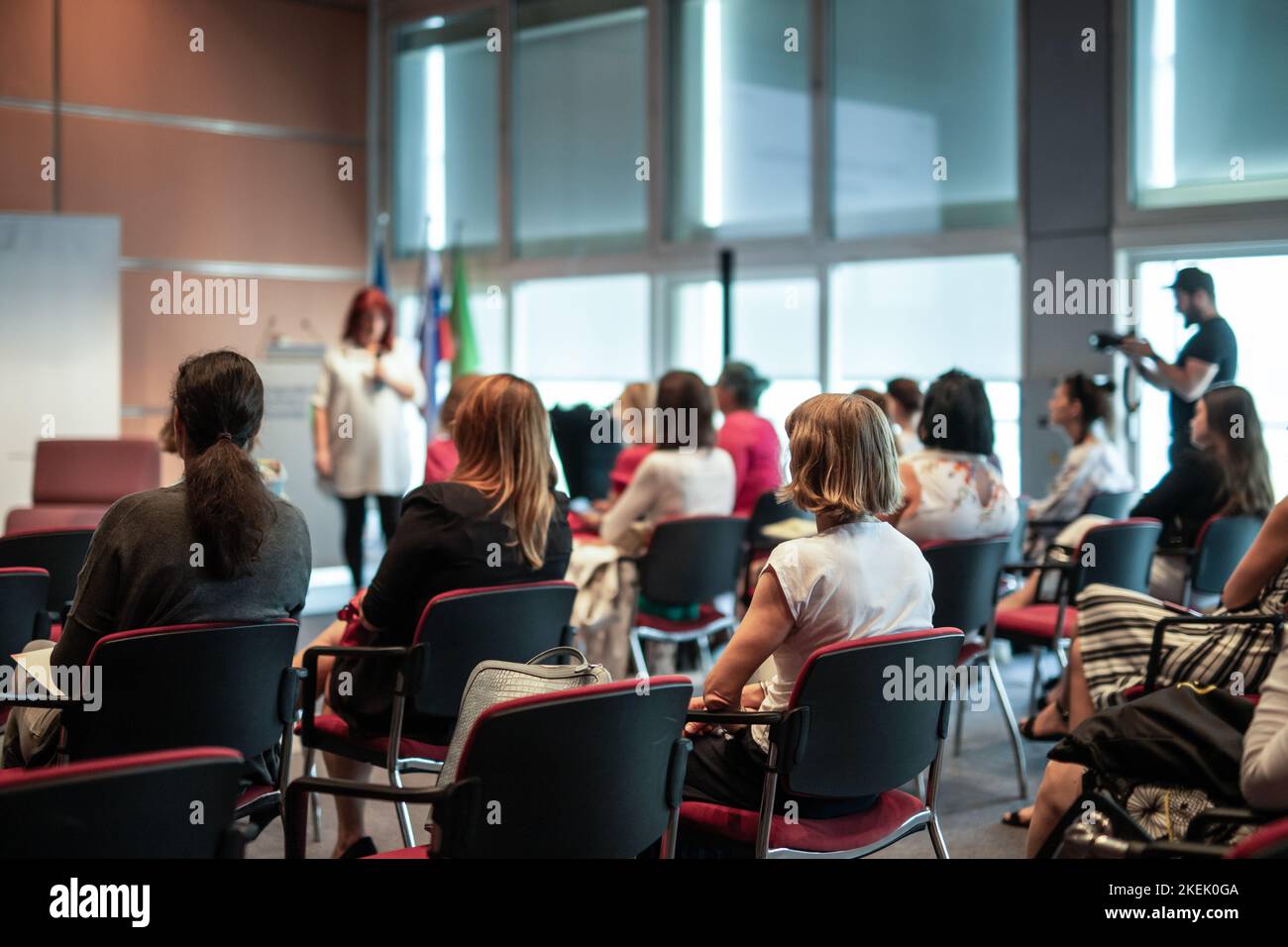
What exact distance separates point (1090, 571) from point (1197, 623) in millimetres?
969

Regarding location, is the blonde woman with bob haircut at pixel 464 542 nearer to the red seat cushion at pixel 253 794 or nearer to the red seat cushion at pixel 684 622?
the red seat cushion at pixel 253 794

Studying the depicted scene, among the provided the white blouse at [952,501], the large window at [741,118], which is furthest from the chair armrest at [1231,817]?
the large window at [741,118]

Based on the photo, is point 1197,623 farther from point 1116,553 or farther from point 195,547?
point 195,547

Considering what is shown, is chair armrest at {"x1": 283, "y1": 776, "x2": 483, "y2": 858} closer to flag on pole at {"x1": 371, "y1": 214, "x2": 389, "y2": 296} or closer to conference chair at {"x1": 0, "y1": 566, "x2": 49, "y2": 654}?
conference chair at {"x1": 0, "y1": 566, "x2": 49, "y2": 654}

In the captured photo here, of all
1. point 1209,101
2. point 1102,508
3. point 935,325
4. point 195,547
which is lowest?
point 1102,508

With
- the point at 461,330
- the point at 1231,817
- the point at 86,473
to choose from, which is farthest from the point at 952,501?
the point at 461,330

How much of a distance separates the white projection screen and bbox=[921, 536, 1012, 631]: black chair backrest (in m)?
5.95

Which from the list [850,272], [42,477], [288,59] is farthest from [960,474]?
[288,59]

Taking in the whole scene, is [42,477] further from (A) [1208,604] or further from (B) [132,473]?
(A) [1208,604]

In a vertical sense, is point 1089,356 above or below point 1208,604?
above

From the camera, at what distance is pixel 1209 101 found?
21.7 feet

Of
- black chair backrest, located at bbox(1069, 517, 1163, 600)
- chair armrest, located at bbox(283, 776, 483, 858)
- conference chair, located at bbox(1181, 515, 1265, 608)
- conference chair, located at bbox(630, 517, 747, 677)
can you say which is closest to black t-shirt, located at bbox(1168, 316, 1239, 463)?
conference chair, located at bbox(1181, 515, 1265, 608)

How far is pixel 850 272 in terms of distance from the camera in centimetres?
802
